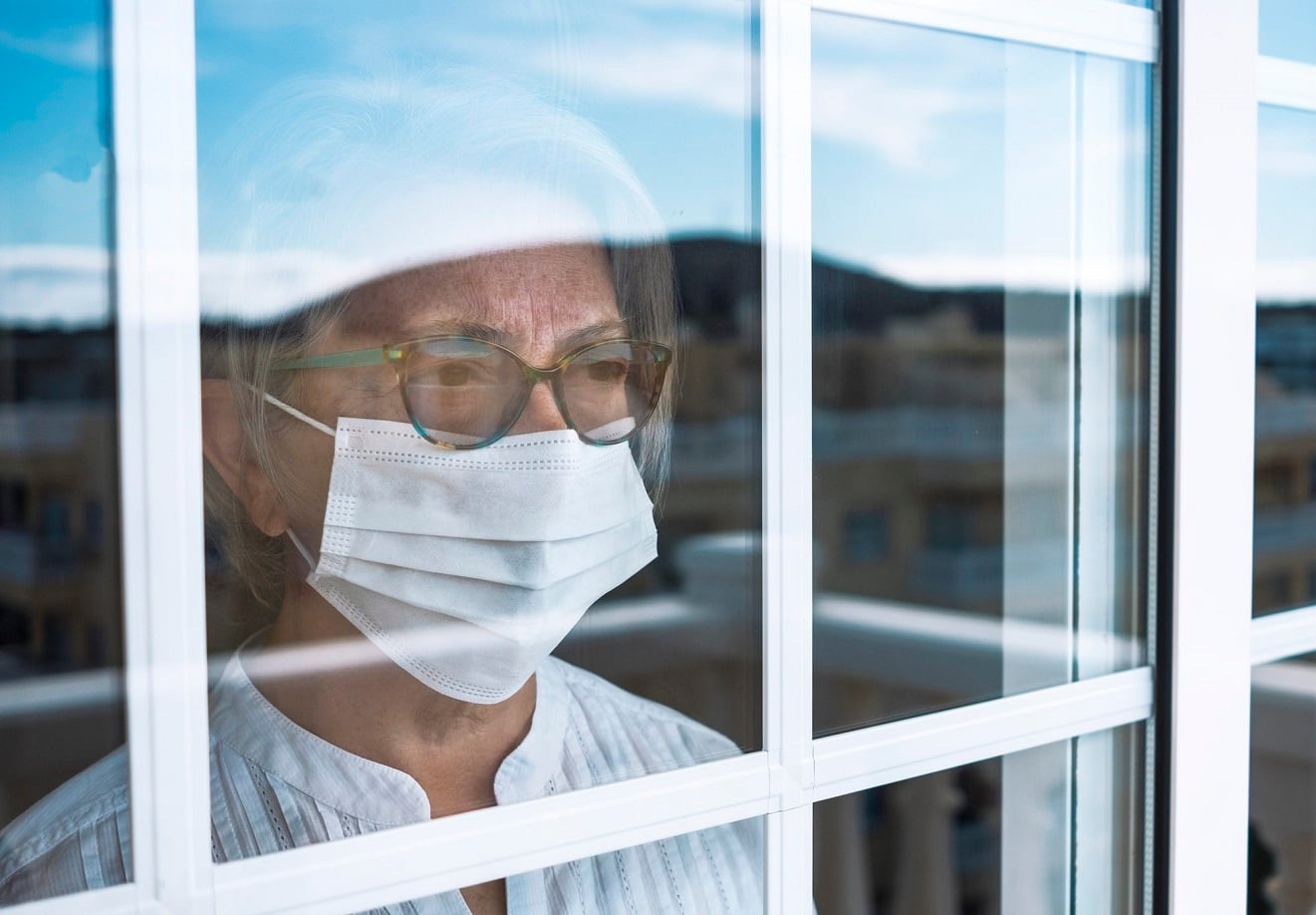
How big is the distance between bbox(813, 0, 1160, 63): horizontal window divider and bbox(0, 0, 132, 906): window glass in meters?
0.83

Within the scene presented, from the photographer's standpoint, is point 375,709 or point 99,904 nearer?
point 99,904

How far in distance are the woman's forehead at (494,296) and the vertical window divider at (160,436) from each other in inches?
6.9

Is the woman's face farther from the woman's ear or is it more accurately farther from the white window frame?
the white window frame

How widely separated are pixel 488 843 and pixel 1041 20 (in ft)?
4.25

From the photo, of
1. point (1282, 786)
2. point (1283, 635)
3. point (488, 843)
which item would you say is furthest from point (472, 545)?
point (1282, 786)

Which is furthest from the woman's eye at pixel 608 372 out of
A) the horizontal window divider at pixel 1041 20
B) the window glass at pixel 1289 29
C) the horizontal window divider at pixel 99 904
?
the window glass at pixel 1289 29

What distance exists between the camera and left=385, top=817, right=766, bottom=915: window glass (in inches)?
46.9

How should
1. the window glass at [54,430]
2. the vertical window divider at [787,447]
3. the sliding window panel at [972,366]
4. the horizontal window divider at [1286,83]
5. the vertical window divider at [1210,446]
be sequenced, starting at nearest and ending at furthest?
the window glass at [54,430], the vertical window divider at [787,447], the sliding window panel at [972,366], the vertical window divider at [1210,446], the horizontal window divider at [1286,83]

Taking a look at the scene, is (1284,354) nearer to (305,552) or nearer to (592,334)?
(592,334)

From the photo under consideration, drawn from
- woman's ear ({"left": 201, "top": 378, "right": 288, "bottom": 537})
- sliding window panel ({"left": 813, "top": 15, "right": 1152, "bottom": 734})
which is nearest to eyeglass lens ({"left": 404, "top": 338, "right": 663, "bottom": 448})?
woman's ear ({"left": 201, "top": 378, "right": 288, "bottom": 537})

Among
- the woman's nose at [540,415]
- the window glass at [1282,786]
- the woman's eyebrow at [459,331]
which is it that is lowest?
the window glass at [1282,786]

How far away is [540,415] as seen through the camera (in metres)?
1.14

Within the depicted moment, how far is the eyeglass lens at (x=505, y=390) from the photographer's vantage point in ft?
3.61

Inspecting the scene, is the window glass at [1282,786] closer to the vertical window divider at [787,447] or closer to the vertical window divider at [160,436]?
the vertical window divider at [787,447]
